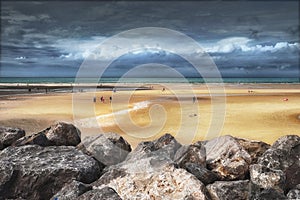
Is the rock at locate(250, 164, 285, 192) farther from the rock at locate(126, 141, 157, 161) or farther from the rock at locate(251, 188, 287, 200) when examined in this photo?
the rock at locate(126, 141, 157, 161)

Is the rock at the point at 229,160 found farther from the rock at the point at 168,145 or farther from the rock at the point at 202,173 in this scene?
the rock at the point at 168,145

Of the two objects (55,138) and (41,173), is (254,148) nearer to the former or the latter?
(41,173)

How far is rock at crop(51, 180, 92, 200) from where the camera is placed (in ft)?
31.4

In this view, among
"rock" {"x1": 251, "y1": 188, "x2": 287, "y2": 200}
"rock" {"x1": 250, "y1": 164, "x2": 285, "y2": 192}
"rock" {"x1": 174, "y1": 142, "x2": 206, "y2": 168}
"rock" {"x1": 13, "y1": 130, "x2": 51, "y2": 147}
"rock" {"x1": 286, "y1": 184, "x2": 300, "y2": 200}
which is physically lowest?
"rock" {"x1": 286, "y1": 184, "x2": 300, "y2": 200}

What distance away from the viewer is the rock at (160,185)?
9422 mm

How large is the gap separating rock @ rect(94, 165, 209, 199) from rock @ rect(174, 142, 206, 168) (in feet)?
4.02

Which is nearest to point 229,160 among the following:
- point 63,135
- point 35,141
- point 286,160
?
point 286,160

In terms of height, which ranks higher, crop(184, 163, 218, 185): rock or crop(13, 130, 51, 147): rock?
crop(13, 130, 51, 147): rock

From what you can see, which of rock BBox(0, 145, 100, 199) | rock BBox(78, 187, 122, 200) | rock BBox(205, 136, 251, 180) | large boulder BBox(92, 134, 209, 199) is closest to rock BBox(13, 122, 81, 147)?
rock BBox(0, 145, 100, 199)

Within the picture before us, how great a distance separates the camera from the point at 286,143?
10.8 m

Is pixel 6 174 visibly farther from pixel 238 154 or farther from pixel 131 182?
pixel 238 154

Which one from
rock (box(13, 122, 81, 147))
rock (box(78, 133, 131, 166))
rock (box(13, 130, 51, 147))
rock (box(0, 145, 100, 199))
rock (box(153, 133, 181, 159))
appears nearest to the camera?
rock (box(0, 145, 100, 199))

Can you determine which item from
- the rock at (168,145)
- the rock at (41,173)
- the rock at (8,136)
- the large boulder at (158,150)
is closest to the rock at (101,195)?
the rock at (41,173)

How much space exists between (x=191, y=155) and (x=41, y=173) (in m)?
4.69
